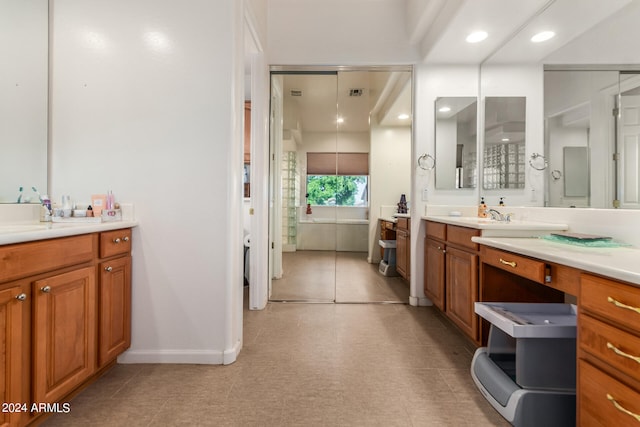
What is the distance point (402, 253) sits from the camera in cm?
372

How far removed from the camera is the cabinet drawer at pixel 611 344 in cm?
89

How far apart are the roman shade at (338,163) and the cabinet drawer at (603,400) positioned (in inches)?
118

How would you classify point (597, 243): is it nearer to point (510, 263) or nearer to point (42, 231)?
point (510, 263)

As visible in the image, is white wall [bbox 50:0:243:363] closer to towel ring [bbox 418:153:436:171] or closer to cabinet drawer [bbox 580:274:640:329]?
cabinet drawer [bbox 580:274:640:329]

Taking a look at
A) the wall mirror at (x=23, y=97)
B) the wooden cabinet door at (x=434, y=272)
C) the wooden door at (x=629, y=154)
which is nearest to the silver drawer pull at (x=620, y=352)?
the wooden door at (x=629, y=154)

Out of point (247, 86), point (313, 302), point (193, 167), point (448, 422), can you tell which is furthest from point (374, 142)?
point (448, 422)

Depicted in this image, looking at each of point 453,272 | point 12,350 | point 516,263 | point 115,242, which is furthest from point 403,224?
point 12,350

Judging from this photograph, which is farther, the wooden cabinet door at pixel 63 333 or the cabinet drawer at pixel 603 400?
the wooden cabinet door at pixel 63 333

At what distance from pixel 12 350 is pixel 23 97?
4.98ft

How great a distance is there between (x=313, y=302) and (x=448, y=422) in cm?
200

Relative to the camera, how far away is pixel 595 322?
1036 mm

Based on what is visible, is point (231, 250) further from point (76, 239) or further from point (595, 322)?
point (595, 322)

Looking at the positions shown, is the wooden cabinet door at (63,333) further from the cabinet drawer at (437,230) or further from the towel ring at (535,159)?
the towel ring at (535,159)

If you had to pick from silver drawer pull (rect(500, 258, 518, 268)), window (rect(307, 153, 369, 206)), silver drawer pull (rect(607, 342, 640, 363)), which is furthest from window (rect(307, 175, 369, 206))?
silver drawer pull (rect(607, 342, 640, 363))
